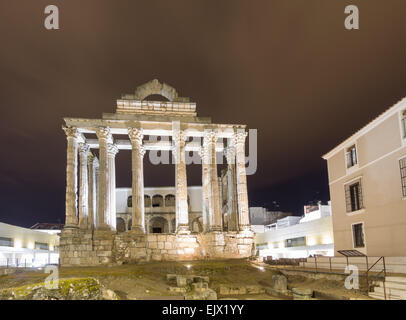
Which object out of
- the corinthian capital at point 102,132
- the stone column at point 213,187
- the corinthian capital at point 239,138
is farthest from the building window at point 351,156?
the corinthian capital at point 102,132

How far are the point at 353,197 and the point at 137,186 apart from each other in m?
16.2

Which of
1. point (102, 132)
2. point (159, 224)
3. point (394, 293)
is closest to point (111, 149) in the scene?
point (102, 132)

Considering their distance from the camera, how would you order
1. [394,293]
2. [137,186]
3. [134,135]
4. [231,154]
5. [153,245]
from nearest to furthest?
[394,293]
[153,245]
[137,186]
[134,135]
[231,154]

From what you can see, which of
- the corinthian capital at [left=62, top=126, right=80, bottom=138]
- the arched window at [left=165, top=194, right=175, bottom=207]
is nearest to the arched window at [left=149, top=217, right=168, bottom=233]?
the arched window at [left=165, top=194, right=175, bottom=207]

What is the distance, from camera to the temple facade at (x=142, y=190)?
26.8 m

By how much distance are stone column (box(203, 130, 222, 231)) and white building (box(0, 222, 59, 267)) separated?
1745 cm

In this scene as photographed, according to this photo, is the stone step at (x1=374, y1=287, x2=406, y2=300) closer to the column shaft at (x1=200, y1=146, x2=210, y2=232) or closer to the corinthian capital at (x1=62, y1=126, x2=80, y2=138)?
the column shaft at (x1=200, y1=146, x2=210, y2=232)

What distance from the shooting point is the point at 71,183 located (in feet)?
92.4

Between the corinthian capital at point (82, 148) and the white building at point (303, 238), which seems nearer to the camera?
the corinthian capital at point (82, 148)

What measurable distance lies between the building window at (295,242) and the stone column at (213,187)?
571 inches

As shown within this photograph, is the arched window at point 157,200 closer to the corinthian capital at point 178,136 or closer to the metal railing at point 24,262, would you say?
the metal railing at point 24,262

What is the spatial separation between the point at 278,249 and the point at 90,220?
2463 cm

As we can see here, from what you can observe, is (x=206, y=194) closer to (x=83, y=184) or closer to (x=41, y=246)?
(x=83, y=184)

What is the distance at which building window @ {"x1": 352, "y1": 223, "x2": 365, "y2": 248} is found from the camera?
1947cm
